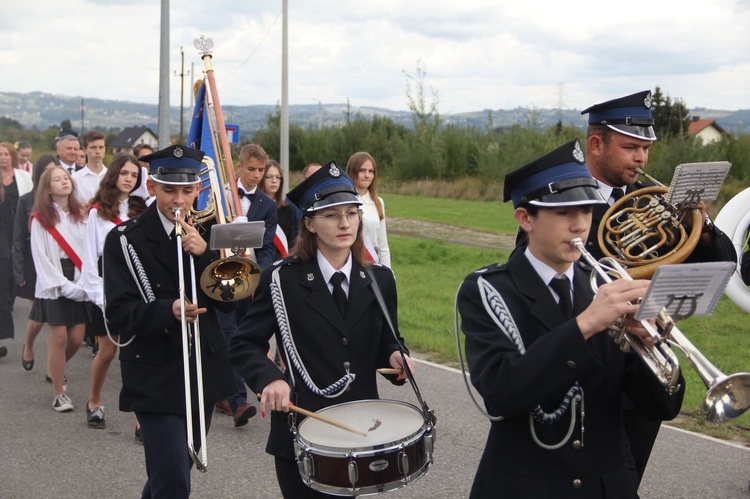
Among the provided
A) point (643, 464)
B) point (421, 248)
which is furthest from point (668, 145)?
point (643, 464)

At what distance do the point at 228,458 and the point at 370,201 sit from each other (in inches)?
123

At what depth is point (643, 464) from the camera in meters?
4.29

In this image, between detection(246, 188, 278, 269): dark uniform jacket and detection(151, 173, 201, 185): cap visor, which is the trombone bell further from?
detection(246, 188, 278, 269): dark uniform jacket

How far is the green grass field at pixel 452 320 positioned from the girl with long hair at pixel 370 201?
4.93 ft

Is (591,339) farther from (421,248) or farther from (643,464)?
(421,248)

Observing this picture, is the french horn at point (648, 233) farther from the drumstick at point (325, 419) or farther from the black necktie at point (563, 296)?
the drumstick at point (325, 419)

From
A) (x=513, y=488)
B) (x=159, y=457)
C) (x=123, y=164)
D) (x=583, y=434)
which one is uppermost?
(x=123, y=164)

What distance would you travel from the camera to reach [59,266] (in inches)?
321

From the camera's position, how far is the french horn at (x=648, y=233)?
160 inches

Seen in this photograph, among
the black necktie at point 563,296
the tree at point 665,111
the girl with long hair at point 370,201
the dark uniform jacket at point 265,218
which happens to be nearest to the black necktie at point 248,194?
the dark uniform jacket at point 265,218

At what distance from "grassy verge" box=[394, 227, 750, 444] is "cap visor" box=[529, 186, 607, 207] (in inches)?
88.9

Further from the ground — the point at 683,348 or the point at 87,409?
the point at 683,348

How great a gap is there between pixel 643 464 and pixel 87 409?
15.5ft

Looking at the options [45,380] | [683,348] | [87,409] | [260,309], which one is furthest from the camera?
[45,380]
